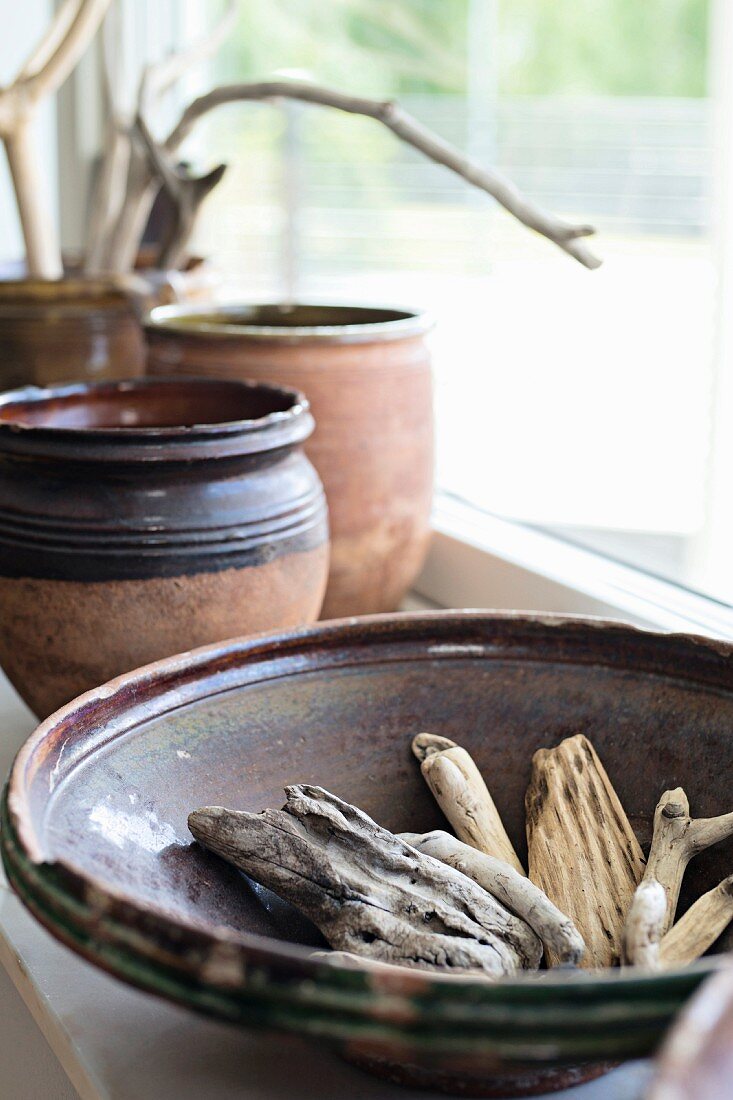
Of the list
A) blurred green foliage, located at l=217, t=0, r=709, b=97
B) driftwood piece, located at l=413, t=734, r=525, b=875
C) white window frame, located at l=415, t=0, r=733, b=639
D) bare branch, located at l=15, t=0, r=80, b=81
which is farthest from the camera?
blurred green foliage, located at l=217, t=0, r=709, b=97

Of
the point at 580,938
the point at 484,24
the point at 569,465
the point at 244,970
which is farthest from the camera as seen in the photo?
the point at 484,24

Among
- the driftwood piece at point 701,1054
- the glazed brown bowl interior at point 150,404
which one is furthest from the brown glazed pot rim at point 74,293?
the driftwood piece at point 701,1054

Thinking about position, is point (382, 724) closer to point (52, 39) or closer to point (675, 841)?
point (675, 841)

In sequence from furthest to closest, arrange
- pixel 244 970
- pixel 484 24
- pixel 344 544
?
pixel 484 24 → pixel 344 544 → pixel 244 970

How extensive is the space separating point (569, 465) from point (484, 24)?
312cm

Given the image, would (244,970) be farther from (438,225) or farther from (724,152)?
(438,225)

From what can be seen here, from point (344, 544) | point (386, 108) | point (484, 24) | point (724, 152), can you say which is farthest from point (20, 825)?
point (484, 24)

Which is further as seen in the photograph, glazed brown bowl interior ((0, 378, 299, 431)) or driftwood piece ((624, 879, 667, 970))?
glazed brown bowl interior ((0, 378, 299, 431))

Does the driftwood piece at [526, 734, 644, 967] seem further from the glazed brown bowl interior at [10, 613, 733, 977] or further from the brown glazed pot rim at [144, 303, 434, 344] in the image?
the brown glazed pot rim at [144, 303, 434, 344]

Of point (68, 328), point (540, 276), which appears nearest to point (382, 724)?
point (68, 328)

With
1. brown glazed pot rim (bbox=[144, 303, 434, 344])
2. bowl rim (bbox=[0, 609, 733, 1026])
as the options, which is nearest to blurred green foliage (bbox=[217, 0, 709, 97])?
brown glazed pot rim (bbox=[144, 303, 434, 344])

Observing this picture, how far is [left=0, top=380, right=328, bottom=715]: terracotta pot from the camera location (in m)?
0.57

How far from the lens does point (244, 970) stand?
0.26m

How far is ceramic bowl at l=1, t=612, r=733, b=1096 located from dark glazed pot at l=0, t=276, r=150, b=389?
531 mm
